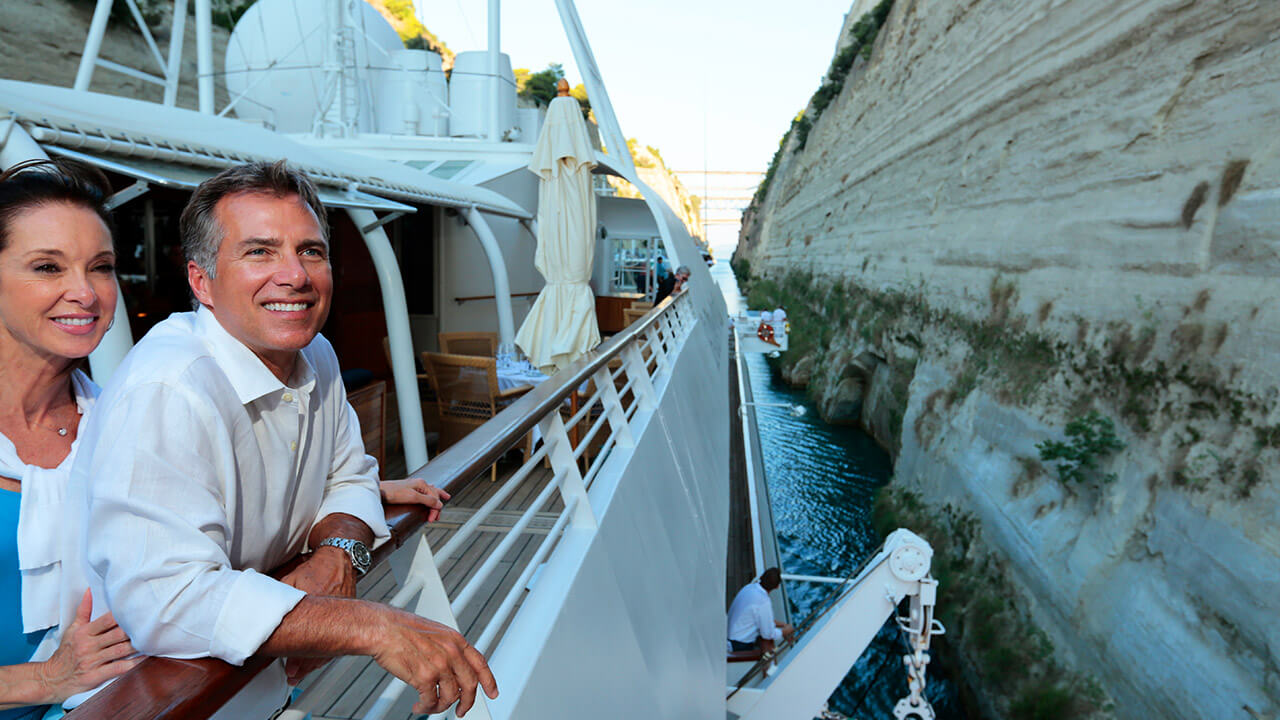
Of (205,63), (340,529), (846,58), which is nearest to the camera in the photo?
(340,529)

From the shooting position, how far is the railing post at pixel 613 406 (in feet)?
9.61

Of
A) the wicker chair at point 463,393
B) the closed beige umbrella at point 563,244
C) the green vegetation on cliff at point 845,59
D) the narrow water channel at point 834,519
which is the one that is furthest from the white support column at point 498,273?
the green vegetation on cliff at point 845,59

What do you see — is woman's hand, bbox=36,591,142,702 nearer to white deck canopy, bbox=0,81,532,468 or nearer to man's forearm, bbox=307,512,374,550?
man's forearm, bbox=307,512,374,550

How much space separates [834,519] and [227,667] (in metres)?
12.5

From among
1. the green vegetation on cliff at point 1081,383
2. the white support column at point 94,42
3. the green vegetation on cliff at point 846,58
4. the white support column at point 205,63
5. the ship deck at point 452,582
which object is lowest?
the ship deck at point 452,582

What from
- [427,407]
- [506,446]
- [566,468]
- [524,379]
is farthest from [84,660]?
[427,407]

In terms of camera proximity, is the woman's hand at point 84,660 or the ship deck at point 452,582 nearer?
the woman's hand at point 84,660

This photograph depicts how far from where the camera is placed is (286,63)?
13844 mm

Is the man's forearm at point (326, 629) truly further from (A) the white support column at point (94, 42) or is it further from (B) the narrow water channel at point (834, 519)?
(B) the narrow water channel at point (834, 519)

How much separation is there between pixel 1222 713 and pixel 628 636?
395cm

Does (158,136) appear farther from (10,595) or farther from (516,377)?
(10,595)

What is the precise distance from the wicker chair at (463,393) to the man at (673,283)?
5175 millimetres

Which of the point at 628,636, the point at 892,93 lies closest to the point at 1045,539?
the point at 628,636

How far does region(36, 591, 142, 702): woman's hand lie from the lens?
97cm
